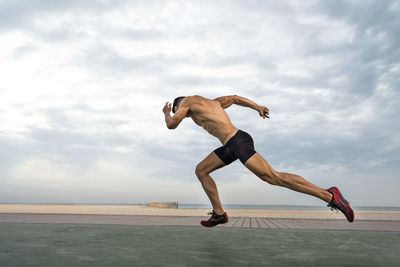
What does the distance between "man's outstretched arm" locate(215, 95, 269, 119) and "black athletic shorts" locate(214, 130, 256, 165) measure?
0.57 meters

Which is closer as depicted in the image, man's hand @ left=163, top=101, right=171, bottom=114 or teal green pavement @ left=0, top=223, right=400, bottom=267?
teal green pavement @ left=0, top=223, right=400, bottom=267

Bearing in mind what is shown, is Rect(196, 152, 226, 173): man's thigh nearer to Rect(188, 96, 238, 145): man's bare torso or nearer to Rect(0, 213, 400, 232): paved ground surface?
Rect(188, 96, 238, 145): man's bare torso

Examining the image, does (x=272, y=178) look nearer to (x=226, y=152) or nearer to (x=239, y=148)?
(x=239, y=148)

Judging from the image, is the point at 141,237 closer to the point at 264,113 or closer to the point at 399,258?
the point at 264,113

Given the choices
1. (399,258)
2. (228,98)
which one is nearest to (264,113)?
(228,98)

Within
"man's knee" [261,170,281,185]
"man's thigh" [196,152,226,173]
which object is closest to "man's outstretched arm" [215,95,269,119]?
"man's thigh" [196,152,226,173]

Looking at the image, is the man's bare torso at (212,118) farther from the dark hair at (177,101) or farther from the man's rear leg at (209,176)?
the man's rear leg at (209,176)

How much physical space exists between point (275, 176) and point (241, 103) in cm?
132

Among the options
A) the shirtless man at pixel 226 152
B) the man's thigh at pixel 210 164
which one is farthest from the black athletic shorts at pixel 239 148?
the man's thigh at pixel 210 164

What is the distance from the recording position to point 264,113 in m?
4.93

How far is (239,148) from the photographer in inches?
173

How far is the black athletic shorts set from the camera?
171 inches

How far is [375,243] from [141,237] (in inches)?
142

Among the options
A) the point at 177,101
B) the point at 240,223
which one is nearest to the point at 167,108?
the point at 177,101
